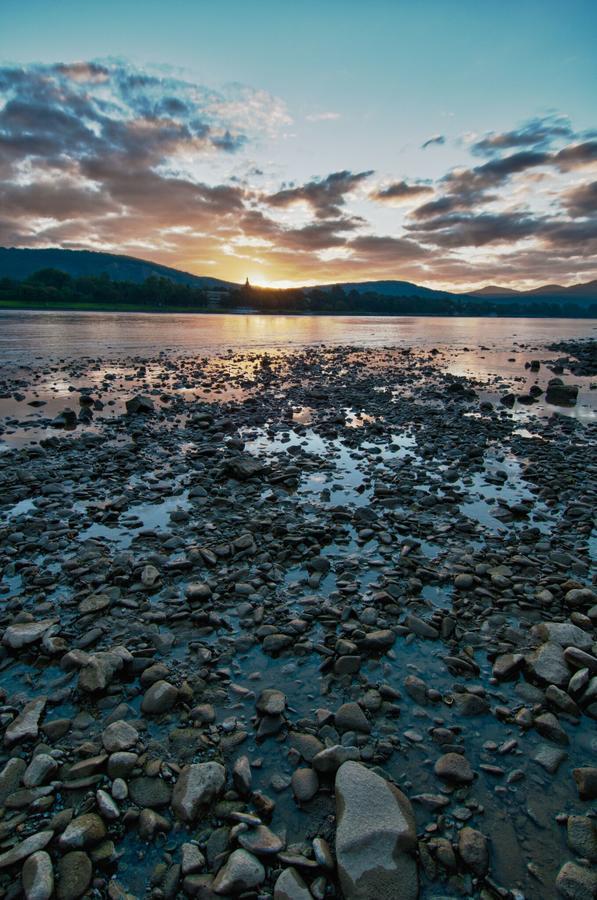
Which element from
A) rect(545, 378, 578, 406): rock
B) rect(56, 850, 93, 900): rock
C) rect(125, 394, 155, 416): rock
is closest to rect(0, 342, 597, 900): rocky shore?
rect(56, 850, 93, 900): rock

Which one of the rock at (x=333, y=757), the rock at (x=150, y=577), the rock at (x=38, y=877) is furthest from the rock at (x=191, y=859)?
the rock at (x=150, y=577)

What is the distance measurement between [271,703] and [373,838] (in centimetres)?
158

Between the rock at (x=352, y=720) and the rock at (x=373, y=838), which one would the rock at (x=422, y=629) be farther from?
the rock at (x=373, y=838)

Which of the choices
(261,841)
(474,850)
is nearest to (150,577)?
(261,841)

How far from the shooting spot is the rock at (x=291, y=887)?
3.07 meters

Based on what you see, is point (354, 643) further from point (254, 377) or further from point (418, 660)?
point (254, 377)

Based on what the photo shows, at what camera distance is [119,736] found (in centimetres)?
427

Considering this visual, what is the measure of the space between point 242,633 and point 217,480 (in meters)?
5.61

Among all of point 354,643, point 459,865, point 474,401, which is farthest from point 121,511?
point 474,401

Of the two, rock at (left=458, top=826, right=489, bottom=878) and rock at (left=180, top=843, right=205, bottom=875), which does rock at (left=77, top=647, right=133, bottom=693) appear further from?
rock at (left=458, top=826, right=489, bottom=878)

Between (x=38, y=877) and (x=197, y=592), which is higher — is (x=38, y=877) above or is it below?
above

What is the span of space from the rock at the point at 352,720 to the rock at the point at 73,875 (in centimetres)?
232

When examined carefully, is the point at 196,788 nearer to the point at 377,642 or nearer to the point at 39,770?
the point at 39,770

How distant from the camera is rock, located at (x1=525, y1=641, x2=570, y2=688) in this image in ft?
16.6
